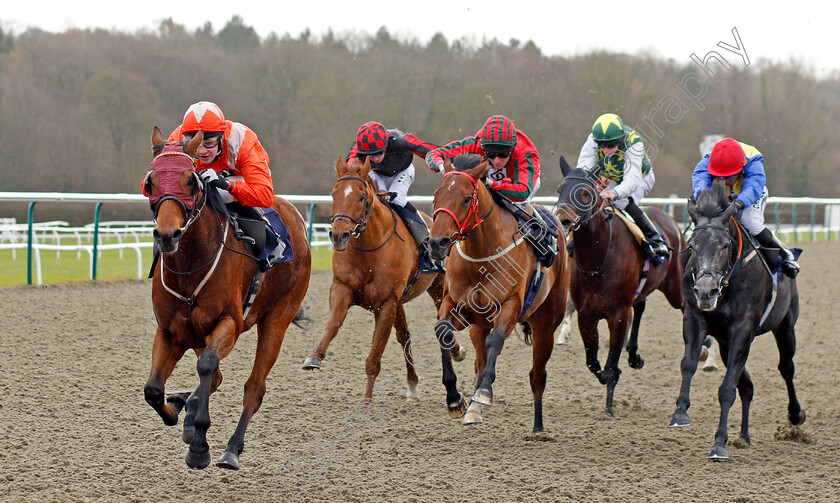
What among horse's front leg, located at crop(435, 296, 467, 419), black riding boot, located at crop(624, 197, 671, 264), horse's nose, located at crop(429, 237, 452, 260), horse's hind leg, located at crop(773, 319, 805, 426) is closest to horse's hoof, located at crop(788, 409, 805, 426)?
horse's hind leg, located at crop(773, 319, 805, 426)

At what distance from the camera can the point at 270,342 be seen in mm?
4492

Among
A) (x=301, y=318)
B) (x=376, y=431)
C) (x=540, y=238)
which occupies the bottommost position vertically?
(x=376, y=431)

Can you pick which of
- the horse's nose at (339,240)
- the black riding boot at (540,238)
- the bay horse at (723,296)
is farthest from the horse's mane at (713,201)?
the horse's nose at (339,240)

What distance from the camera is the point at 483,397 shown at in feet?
14.6

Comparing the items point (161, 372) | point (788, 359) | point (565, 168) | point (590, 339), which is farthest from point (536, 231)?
point (161, 372)

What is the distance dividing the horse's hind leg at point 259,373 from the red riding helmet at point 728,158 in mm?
2741

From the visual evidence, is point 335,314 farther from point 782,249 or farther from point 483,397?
point 782,249

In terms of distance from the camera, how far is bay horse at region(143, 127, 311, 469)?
344 cm

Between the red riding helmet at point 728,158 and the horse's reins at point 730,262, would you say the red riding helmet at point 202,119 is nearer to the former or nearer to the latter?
the horse's reins at point 730,262

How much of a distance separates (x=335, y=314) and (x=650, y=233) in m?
2.59

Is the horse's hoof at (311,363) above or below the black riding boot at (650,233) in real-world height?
below

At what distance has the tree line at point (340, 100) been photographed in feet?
60.0

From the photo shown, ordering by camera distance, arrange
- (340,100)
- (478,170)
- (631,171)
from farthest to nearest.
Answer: (340,100), (631,171), (478,170)

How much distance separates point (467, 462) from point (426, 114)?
16.4 metres
